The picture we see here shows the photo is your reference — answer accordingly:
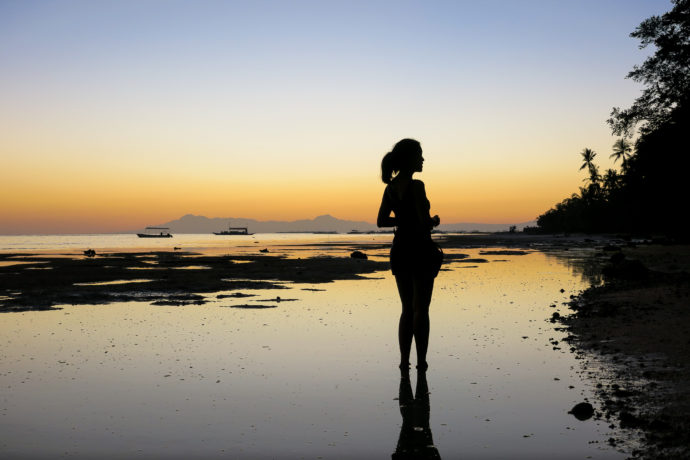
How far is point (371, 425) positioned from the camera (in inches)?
193

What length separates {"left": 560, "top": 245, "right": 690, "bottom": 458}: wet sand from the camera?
15.2 ft

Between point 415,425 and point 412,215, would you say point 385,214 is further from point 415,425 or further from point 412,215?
point 415,425

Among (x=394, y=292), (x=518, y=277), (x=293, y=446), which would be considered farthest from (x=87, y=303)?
(x=518, y=277)

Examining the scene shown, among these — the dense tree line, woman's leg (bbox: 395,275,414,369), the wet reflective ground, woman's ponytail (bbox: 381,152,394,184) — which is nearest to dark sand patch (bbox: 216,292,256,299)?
the wet reflective ground

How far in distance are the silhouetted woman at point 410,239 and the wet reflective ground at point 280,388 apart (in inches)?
25.4

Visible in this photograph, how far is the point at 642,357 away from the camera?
7.55m

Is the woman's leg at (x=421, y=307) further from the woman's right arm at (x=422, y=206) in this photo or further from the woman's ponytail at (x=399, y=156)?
the woman's ponytail at (x=399, y=156)

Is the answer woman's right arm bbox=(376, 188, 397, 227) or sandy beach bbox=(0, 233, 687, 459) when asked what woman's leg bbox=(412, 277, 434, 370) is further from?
woman's right arm bbox=(376, 188, 397, 227)

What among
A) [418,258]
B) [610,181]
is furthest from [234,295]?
[610,181]

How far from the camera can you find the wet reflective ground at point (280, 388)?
14.6 ft

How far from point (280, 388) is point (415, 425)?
1885 millimetres

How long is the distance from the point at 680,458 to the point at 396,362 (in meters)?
3.92

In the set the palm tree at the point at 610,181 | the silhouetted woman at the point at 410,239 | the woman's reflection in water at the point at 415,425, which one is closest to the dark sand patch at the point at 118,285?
the silhouetted woman at the point at 410,239

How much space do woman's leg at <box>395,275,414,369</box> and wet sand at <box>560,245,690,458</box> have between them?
83.8 inches
